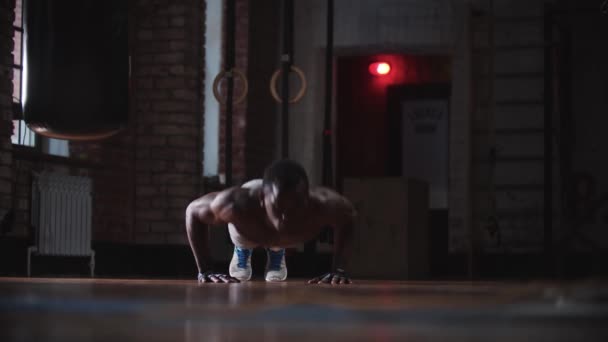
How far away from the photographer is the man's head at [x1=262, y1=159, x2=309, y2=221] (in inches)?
166

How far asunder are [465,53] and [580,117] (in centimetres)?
107

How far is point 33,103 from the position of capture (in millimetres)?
3494

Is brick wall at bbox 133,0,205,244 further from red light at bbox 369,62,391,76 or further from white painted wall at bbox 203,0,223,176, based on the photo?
red light at bbox 369,62,391,76

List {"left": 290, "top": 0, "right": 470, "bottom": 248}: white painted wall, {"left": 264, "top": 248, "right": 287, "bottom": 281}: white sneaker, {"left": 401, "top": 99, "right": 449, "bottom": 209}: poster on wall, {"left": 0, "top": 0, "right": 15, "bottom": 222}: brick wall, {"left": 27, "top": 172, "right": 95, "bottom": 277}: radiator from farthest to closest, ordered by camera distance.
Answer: {"left": 401, "top": 99, "right": 449, "bottom": 209}: poster on wall < {"left": 290, "top": 0, "right": 470, "bottom": 248}: white painted wall < {"left": 27, "top": 172, "right": 95, "bottom": 277}: radiator < {"left": 0, "top": 0, "right": 15, "bottom": 222}: brick wall < {"left": 264, "top": 248, "right": 287, "bottom": 281}: white sneaker

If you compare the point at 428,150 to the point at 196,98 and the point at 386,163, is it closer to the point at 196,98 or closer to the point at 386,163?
the point at 386,163

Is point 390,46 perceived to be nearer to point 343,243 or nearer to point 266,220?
point 343,243

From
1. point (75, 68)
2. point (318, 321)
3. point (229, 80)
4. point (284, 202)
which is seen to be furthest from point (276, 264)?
point (318, 321)

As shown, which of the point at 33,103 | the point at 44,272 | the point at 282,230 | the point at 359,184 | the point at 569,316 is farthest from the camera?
the point at 359,184

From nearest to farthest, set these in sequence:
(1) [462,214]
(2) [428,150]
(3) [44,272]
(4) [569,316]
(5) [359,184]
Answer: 1. (4) [569,316]
2. (3) [44,272]
3. (5) [359,184]
4. (1) [462,214]
5. (2) [428,150]

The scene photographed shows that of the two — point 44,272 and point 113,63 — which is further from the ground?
point 113,63

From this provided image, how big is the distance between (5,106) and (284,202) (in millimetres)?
2563

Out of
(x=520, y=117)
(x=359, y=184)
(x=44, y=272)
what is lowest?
(x=44, y=272)

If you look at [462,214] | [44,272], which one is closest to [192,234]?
[44,272]

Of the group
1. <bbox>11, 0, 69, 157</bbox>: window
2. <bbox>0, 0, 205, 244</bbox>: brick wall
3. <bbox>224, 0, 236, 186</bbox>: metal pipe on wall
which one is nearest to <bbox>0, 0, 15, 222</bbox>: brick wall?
<bbox>11, 0, 69, 157</bbox>: window
